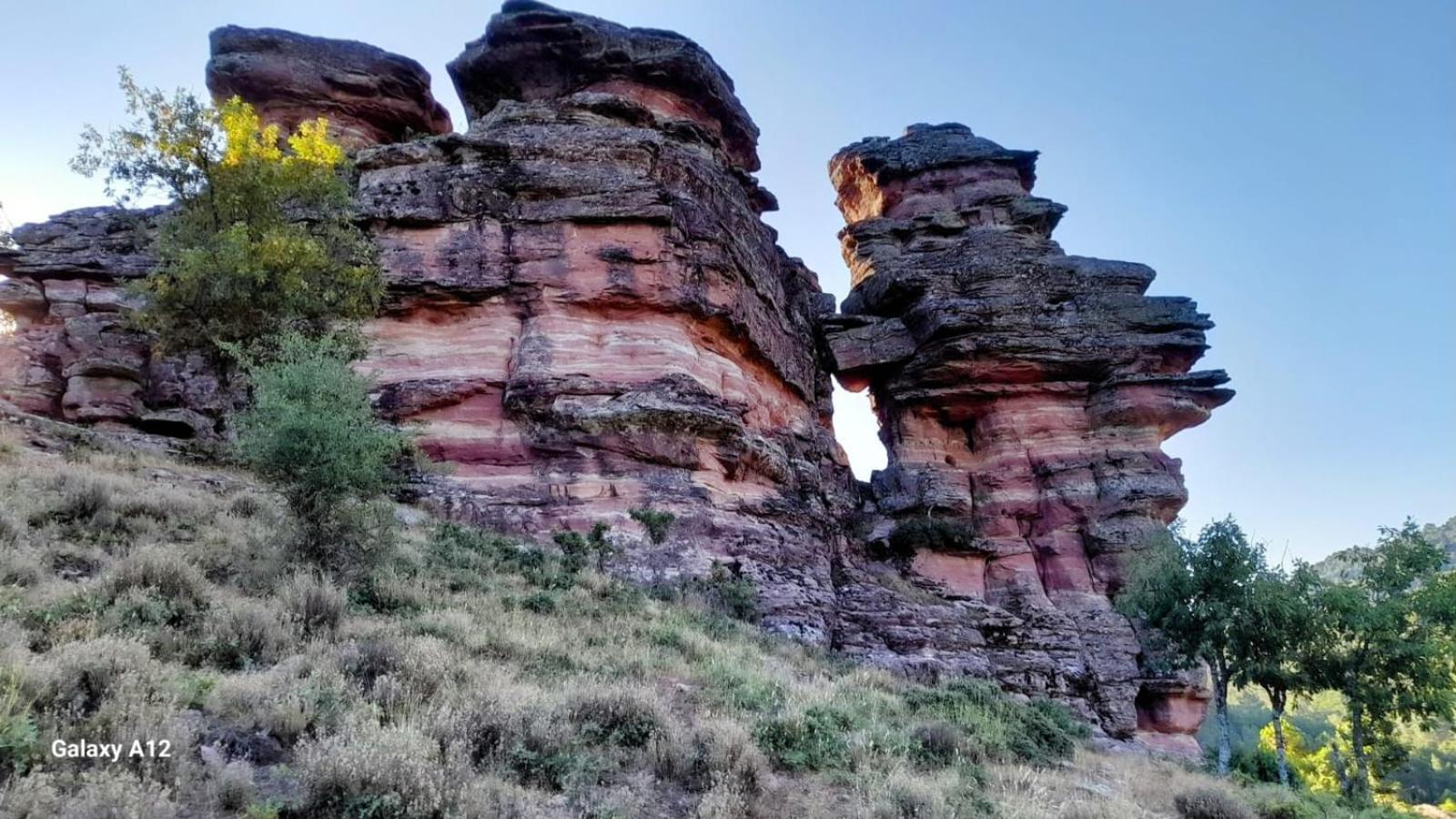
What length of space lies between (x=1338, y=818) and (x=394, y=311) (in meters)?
23.0

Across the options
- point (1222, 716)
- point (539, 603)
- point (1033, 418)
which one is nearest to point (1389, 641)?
point (1222, 716)

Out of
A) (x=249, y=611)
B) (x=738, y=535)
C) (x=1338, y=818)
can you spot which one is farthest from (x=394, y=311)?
(x=1338, y=818)

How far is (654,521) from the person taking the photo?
18.3 metres

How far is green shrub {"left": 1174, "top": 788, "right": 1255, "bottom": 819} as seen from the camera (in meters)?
8.15

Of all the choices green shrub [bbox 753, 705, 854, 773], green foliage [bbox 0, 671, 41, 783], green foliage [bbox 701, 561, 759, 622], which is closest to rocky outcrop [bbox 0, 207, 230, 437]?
green foliage [bbox 701, 561, 759, 622]

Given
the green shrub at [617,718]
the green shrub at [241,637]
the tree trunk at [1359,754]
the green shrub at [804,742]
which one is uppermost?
the green shrub at [241,637]

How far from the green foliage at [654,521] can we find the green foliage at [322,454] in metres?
7.21

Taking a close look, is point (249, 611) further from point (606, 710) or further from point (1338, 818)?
point (1338, 818)

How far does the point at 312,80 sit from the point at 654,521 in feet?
77.4

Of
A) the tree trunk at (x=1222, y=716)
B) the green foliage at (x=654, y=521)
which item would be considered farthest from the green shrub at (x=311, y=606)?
the tree trunk at (x=1222, y=716)

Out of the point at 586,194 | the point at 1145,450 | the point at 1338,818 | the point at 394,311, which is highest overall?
the point at 586,194

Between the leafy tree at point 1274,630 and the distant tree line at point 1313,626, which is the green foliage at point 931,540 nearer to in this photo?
the distant tree line at point 1313,626

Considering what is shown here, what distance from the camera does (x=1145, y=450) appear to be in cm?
2933

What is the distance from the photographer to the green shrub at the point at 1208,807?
815 centimetres
